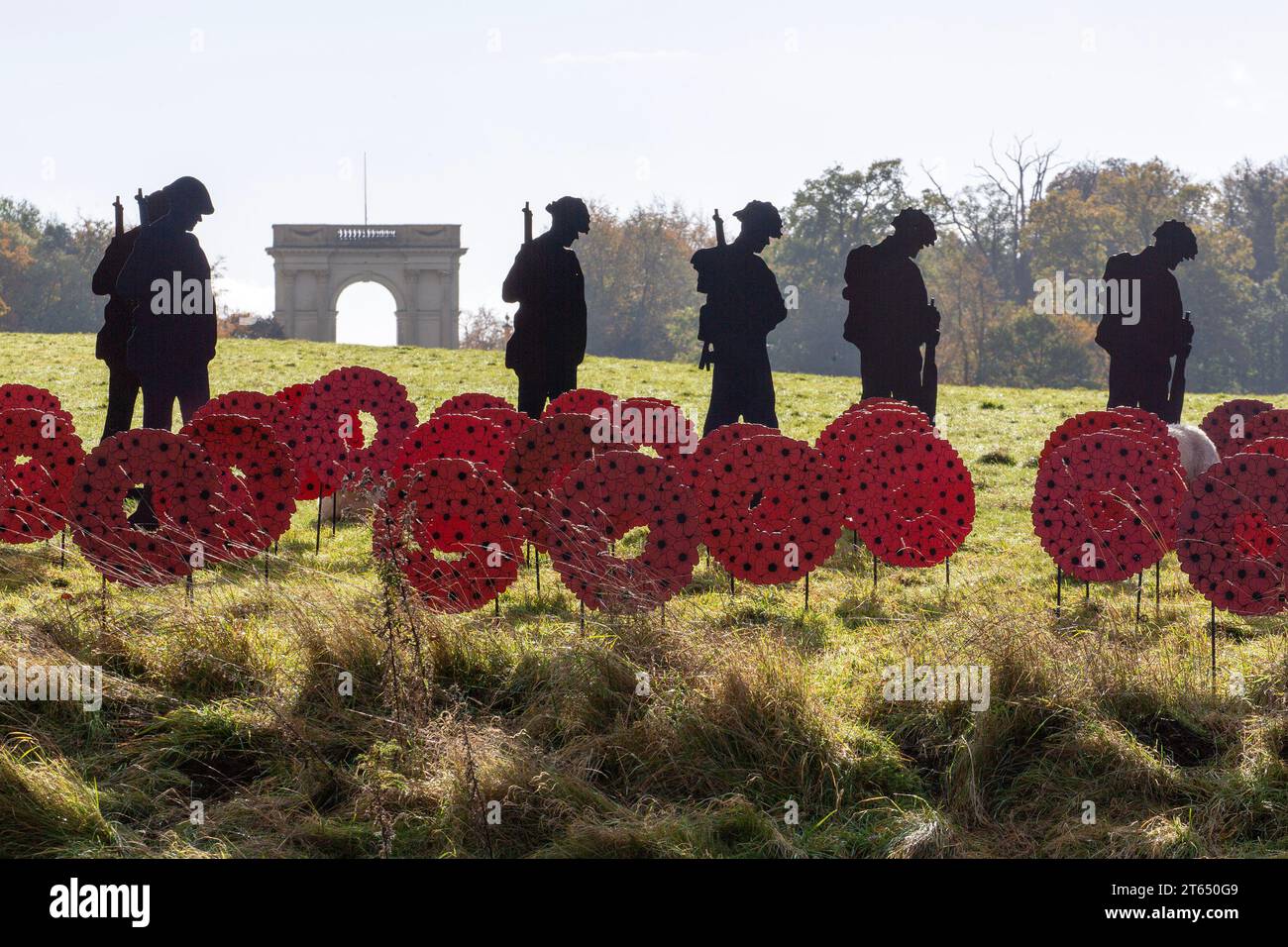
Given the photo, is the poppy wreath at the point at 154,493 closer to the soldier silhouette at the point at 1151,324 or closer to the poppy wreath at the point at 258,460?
the poppy wreath at the point at 258,460

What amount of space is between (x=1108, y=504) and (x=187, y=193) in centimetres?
782

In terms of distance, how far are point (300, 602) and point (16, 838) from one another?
6.80ft

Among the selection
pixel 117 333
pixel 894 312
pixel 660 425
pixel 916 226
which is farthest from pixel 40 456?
pixel 916 226

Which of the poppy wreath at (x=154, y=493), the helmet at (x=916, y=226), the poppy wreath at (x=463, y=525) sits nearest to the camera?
the poppy wreath at (x=463, y=525)

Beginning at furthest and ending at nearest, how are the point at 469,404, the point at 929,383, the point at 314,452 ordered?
the point at 929,383 < the point at 314,452 < the point at 469,404

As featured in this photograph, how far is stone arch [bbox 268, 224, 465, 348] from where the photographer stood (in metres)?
52.1

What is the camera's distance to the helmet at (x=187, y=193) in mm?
11227

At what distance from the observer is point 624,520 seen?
8.35m

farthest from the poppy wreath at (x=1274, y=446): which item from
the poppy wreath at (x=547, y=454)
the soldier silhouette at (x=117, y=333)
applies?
the soldier silhouette at (x=117, y=333)

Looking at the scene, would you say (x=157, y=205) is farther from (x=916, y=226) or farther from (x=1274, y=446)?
(x=1274, y=446)

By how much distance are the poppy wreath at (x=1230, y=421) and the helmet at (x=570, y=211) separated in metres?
5.86

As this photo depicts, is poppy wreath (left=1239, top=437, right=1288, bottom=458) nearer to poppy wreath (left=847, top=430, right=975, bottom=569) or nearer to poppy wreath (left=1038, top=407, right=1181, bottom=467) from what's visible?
poppy wreath (left=1038, top=407, right=1181, bottom=467)
